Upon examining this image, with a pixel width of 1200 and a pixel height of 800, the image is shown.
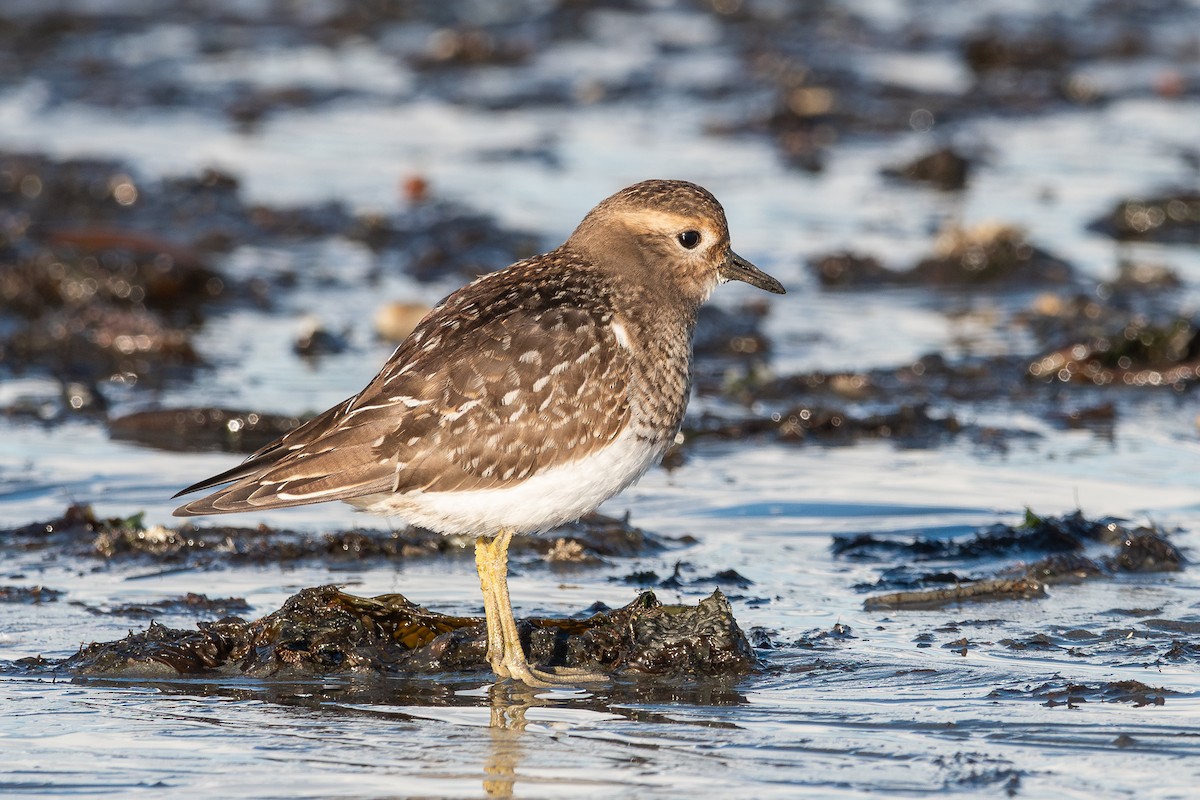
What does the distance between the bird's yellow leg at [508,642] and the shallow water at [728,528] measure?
0.31 feet

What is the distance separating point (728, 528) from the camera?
7246 mm

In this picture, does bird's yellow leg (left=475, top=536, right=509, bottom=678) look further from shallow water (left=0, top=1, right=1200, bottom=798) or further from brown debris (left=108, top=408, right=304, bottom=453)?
brown debris (left=108, top=408, right=304, bottom=453)

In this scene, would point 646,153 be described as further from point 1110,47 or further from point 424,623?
point 424,623

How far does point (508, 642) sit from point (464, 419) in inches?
27.8

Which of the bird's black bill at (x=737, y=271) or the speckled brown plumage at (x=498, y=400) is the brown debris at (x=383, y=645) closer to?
the speckled brown plumage at (x=498, y=400)

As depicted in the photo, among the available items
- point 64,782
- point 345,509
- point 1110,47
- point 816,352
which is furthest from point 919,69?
point 64,782

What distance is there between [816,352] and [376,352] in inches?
95.3

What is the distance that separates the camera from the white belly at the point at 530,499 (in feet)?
18.1

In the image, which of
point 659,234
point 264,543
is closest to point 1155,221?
point 659,234

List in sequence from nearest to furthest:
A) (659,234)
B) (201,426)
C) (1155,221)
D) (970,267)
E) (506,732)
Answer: (506,732), (659,234), (201,426), (970,267), (1155,221)

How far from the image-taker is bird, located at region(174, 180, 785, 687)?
5.49 meters

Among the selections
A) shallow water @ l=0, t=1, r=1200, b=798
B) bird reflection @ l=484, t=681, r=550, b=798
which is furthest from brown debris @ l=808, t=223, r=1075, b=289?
bird reflection @ l=484, t=681, r=550, b=798

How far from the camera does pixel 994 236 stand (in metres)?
11.2

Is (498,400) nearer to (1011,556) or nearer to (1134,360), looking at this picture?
(1011,556)
